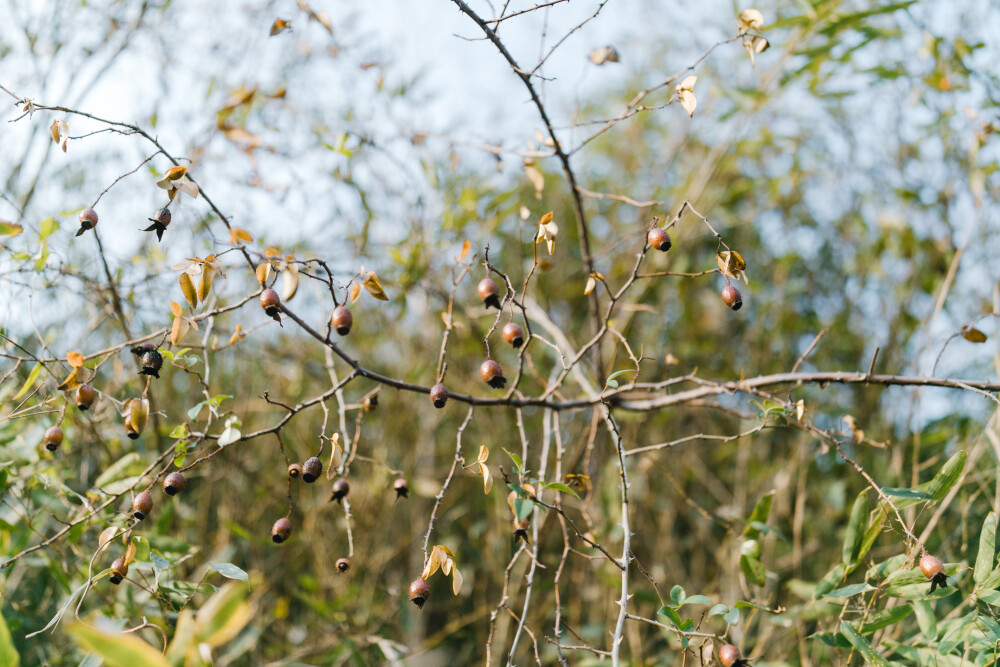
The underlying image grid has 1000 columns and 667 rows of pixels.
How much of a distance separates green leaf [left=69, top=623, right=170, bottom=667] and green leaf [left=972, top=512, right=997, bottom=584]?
1096 mm

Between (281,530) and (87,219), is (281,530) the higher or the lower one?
the lower one

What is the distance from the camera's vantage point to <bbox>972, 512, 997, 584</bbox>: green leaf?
0.95 m

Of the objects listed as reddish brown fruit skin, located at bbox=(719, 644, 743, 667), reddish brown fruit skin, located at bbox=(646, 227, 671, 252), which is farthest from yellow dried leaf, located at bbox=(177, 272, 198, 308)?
reddish brown fruit skin, located at bbox=(719, 644, 743, 667)

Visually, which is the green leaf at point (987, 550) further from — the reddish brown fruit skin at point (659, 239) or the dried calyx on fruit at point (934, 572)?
the reddish brown fruit skin at point (659, 239)

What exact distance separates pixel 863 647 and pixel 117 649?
3.31 feet

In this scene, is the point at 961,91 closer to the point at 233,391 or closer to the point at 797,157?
the point at 797,157

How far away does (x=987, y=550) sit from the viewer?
3.13ft

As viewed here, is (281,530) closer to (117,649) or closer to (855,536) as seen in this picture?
(117,649)

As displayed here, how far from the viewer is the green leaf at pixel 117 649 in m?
0.42

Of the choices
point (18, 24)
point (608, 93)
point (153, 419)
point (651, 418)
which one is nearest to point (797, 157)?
point (608, 93)

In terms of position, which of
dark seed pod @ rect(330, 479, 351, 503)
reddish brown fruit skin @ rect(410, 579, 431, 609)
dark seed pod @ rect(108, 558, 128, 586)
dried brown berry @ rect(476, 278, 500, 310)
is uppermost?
dried brown berry @ rect(476, 278, 500, 310)

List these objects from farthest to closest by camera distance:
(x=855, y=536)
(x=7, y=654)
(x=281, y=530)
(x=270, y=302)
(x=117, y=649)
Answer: (x=855, y=536), (x=281, y=530), (x=270, y=302), (x=7, y=654), (x=117, y=649)

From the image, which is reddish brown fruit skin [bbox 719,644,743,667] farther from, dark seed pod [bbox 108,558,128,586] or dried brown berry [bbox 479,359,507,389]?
dark seed pod [bbox 108,558,128,586]

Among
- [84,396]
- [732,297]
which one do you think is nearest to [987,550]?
[732,297]
